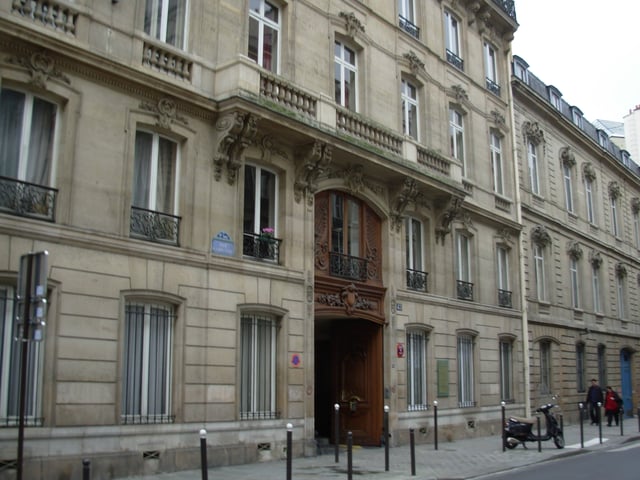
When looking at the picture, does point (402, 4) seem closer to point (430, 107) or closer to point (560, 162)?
point (430, 107)

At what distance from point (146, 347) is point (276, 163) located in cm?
502

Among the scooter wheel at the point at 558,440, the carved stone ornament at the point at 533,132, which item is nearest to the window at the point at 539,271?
the carved stone ornament at the point at 533,132

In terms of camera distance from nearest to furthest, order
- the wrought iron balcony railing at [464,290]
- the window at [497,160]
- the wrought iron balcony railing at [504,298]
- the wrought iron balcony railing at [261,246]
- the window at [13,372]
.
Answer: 1. the window at [13,372]
2. the wrought iron balcony railing at [261,246]
3. the wrought iron balcony railing at [464,290]
4. the wrought iron balcony railing at [504,298]
5. the window at [497,160]

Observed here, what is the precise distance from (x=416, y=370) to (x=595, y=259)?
1642 centimetres

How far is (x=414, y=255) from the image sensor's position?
20.5 m

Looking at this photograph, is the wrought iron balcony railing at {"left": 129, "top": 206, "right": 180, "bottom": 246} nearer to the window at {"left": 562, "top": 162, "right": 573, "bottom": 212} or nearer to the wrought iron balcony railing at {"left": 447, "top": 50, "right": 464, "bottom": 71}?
the wrought iron balcony railing at {"left": 447, "top": 50, "right": 464, "bottom": 71}

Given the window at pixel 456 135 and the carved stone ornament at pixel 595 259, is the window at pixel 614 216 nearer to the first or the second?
the carved stone ornament at pixel 595 259

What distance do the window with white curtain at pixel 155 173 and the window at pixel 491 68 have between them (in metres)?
15.2

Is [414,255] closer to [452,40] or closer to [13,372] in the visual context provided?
[452,40]

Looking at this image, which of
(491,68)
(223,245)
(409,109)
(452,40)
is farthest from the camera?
(491,68)

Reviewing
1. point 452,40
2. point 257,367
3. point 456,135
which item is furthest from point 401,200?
point 452,40

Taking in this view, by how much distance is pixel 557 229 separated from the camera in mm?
29281

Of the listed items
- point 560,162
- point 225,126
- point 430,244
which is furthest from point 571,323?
point 225,126

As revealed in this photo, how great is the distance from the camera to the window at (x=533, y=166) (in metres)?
28.1
